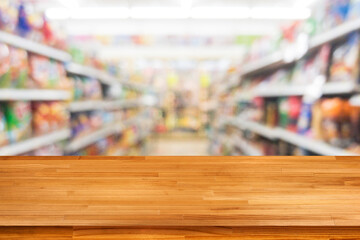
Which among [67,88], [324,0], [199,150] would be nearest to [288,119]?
[324,0]

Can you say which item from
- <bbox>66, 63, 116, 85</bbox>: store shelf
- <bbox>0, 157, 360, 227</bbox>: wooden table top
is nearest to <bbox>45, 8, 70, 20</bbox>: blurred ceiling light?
<bbox>66, 63, 116, 85</bbox>: store shelf

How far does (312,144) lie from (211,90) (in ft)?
19.2

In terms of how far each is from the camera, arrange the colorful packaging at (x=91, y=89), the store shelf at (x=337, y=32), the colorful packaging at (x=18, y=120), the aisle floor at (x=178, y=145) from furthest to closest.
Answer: the aisle floor at (x=178, y=145)
the colorful packaging at (x=91, y=89)
the colorful packaging at (x=18, y=120)
the store shelf at (x=337, y=32)

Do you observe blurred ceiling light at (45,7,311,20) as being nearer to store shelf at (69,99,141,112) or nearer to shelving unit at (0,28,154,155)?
store shelf at (69,99,141,112)

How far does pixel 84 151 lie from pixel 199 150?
420 centimetres

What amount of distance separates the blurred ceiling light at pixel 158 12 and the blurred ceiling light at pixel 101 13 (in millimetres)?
198

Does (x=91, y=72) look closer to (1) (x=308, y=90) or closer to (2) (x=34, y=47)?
(2) (x=34, y=47)

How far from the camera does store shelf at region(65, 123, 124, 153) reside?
8.07 ft

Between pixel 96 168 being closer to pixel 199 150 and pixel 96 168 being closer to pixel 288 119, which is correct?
pixel 288 119

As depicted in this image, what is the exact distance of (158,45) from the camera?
8.59 m

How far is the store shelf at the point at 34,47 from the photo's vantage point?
1.60 metres

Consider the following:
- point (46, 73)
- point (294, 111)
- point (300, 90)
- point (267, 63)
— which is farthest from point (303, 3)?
point (46, 73)

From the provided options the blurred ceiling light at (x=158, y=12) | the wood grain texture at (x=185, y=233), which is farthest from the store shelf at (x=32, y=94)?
the blurred ceiling light at (x=158, y=12)

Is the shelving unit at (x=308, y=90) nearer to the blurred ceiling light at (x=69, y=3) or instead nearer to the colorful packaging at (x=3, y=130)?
the colorful packaging at (x=3, y=130)
